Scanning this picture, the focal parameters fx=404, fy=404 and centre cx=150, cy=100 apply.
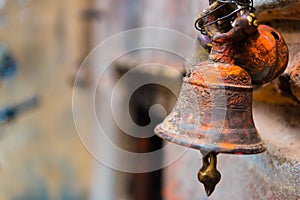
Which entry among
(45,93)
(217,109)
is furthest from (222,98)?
(45,93)

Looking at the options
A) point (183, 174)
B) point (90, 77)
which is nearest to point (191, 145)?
point (183, 174)

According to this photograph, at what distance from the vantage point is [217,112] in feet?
1.06

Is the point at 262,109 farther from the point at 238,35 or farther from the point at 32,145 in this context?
the point at 32,145

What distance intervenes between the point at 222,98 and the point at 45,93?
1.78m

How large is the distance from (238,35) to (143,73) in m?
0.75

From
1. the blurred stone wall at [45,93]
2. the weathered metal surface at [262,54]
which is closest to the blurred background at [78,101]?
the blurred stone wall at [45,93]

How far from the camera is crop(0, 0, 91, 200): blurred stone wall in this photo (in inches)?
71.2

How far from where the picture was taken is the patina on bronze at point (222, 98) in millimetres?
312

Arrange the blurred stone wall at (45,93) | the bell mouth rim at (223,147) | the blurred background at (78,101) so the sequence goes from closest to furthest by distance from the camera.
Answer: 1. the bell mouth rim at (223,147)
2. the blurred background at (78,101)
3. the blurred stone wall at (45,93)

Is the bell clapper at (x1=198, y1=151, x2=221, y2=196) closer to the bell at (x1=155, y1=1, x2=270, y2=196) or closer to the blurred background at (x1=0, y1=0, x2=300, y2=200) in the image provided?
the bell at (x1=155, y1=1, x2=270, y2=196)

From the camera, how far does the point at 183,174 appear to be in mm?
807

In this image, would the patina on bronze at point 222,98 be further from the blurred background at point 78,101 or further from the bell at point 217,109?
the blurred background at point 78,101

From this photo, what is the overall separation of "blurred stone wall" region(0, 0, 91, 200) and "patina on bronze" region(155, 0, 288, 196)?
1.51m

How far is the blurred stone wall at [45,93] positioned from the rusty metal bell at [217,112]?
151 cm
